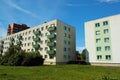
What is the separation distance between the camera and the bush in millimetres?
42750

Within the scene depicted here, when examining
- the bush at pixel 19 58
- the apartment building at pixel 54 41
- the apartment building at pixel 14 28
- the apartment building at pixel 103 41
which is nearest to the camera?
the bush at pixel 19 58

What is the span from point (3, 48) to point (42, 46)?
50.7 m

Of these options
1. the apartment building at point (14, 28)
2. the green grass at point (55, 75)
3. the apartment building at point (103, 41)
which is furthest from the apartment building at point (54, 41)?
the apartment building at point (14, 28)

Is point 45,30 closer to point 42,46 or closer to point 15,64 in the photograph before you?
point 42,46

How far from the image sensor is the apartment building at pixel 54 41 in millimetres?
58125

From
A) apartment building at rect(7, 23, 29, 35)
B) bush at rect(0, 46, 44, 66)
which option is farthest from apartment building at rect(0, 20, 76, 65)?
apartment building at rect(7, 23, 29, 35)

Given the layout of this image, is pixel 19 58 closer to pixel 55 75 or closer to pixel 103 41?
pixel 55 75

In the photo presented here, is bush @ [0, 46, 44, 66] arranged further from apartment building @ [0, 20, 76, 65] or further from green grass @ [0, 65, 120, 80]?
green grass @ [0, 65, 120, 80]

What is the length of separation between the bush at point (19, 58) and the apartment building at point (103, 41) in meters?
18.9

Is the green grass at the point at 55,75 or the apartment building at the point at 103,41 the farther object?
the apartment building at the point at 103,41

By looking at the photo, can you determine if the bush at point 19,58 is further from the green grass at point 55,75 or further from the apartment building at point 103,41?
the apartment building at point 103,41

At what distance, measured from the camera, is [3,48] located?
341ft

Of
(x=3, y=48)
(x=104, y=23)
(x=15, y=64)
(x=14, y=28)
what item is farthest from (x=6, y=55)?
(x=14, y=28)

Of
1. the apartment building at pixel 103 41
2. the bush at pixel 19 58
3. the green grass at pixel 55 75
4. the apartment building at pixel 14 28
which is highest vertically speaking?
the apartment building at pixel 14 28
